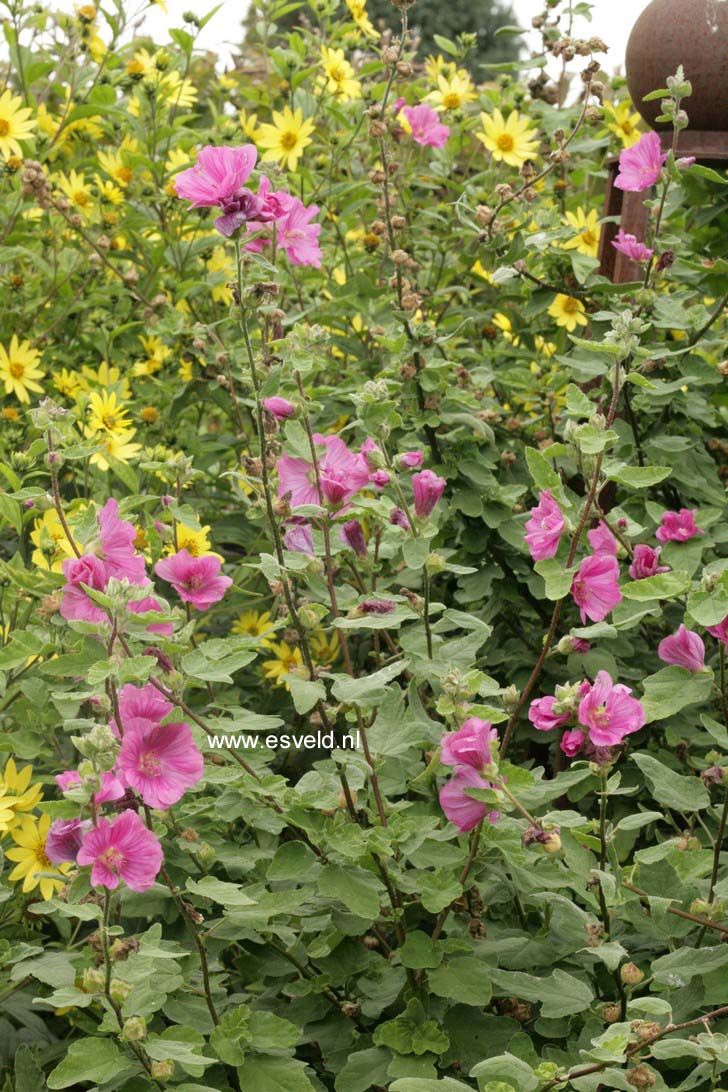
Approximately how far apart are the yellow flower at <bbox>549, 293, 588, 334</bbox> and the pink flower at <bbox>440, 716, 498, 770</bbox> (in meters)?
1.18

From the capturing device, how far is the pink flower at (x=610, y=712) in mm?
1140

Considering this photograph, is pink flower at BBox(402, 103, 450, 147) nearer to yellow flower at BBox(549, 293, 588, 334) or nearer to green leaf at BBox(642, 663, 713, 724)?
yellow flower at BBox(549, 293, 588, 334)

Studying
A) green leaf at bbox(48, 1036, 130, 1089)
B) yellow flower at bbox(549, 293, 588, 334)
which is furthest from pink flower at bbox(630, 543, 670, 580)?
yellow flower at bbox(549, 293, 588, 334)

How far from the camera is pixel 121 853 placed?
1.06 m

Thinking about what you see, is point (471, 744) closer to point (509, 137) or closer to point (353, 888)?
point (353, 888)

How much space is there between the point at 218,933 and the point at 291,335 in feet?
2.08

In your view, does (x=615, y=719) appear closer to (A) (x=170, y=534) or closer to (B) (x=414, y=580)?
(B) (x=414, y=580)

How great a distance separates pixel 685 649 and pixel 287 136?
1462 millimetres

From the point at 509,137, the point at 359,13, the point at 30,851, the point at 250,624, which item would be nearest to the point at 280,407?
the point at 30,851

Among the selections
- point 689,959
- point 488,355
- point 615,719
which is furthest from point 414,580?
point 488,355

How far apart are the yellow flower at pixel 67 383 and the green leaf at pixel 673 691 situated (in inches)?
54.3

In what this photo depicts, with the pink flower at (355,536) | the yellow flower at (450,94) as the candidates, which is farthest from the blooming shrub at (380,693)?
the yellow flower at (450,94)

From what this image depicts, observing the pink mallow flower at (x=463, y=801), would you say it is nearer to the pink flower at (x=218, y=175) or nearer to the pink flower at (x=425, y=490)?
the pink flower at (x=425, y=490)

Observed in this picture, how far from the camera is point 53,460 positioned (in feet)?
4.40
